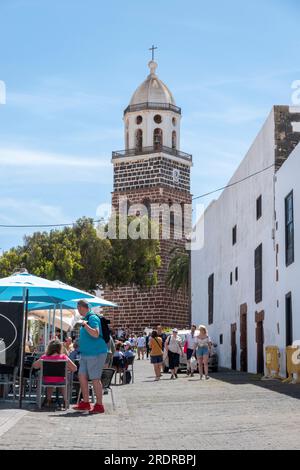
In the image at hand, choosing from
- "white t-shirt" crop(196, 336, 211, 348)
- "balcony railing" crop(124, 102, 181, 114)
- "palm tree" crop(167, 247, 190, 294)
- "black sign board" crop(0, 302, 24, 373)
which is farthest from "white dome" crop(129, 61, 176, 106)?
"black sign board" crop(0, 302, 24, 373)

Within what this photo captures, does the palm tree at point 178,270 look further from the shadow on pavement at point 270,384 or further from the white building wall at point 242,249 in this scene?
the shadow on pavement at point 270,384

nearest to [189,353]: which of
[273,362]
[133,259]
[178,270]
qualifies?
[273,362]

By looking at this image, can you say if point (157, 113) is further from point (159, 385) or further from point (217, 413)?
point (217, 413)

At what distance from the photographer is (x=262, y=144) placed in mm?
27531

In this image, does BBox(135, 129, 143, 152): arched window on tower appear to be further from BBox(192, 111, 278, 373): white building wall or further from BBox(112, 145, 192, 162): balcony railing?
BBox(192, 111, 278, 373): white building wall

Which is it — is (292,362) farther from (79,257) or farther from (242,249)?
(79,257)

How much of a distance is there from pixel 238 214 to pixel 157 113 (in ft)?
112

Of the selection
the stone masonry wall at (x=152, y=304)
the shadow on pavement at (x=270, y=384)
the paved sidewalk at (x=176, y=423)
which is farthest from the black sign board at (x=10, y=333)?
the stone masonry wall at (x=152, y=304)

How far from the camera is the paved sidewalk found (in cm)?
995

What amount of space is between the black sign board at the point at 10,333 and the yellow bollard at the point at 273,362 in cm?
1049

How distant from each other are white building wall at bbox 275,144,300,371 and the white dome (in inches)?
1626

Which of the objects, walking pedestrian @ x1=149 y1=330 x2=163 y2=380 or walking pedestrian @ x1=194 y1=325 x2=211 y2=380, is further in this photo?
walking pedestrian @ x1=149 y1=330 x2=163 y2=380

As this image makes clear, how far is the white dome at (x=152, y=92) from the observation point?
65.6 meters

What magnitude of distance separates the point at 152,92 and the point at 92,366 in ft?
174
